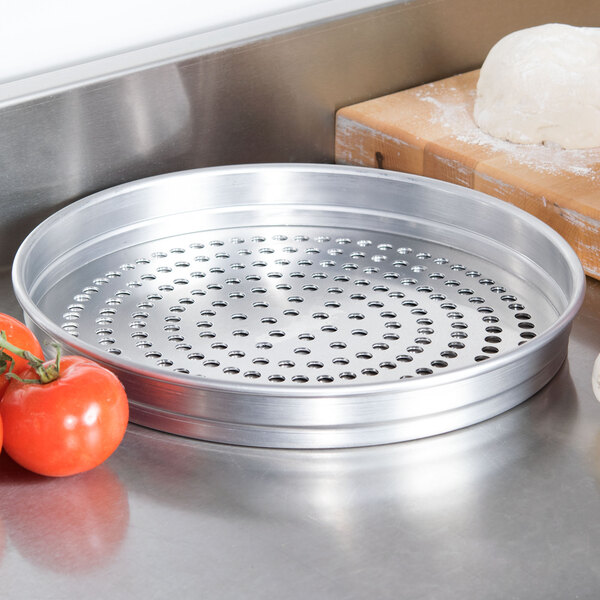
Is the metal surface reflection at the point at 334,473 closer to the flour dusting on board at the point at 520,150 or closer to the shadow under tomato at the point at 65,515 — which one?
the shadow under tomato at the point at 65,515

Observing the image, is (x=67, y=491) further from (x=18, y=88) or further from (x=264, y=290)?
(x=18, y=88)

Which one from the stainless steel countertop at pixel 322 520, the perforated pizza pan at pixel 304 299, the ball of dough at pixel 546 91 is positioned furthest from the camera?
the ball of dough at pixel 546 91

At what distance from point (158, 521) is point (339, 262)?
1.35 ft

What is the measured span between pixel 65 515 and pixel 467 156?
23.3 inches

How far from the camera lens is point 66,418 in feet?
2.13

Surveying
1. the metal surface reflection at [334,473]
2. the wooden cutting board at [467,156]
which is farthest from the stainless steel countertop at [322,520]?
the wooden cutting board at [467,156]

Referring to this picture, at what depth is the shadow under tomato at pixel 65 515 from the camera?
629 millimetres

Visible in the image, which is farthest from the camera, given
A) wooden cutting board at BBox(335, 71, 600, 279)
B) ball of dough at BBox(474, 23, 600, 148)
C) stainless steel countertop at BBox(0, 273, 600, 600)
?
ball of dough at BBox(474, 23, 600, 148)

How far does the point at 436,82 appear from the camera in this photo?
49.9 inches

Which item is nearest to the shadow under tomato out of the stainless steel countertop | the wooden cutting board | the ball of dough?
the stainless steel countertop

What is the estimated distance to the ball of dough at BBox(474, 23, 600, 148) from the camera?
1097 mm

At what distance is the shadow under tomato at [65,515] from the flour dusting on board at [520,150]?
1.89 ft

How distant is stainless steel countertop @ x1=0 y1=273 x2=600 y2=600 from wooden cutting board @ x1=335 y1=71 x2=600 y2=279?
0.27 metres

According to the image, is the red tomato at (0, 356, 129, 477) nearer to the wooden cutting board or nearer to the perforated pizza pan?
the perforated pizza pan
